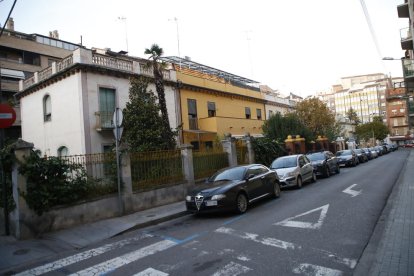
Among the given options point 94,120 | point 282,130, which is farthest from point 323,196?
point 282,130

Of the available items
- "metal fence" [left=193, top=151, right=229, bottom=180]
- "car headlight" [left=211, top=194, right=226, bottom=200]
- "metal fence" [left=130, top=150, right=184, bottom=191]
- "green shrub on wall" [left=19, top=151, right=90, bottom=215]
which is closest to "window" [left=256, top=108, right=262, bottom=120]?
"metal fence" [left=193, top=151, right=229, bottom=180]

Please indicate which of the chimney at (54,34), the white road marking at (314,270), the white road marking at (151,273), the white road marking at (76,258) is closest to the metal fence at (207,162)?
the white road marking at (76,258)

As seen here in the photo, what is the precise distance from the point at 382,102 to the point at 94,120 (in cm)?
12028

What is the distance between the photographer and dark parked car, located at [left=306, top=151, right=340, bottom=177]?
60.9ft

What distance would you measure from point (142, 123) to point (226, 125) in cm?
1058

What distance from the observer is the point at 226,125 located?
27.0 m

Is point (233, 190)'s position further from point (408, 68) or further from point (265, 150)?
point (408, 68)

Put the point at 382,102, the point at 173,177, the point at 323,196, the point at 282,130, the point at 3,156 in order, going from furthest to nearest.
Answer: the point at 382,102 < the point at 282,130 < the point at 173,177 < the point at 323,196 < the point at 3,156

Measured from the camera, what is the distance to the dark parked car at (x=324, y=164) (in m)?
18.6

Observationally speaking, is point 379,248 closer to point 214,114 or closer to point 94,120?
point 94,120

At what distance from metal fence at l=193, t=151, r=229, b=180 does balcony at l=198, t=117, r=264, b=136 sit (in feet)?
28.7

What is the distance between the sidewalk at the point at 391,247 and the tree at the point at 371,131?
80202 millimetres

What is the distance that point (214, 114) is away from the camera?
28609mm

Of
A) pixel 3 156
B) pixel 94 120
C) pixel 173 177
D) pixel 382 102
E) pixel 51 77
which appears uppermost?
pixel 382 102
